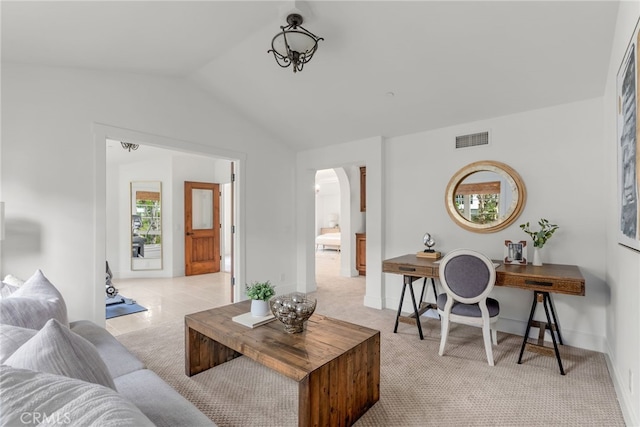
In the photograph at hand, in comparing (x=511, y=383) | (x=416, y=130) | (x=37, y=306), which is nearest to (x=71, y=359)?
(x=37, y=306)

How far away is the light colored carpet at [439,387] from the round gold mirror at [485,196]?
48.6 inches

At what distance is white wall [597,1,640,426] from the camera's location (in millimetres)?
1712

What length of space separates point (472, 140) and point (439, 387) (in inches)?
104

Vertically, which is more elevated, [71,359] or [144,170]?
[144,170]

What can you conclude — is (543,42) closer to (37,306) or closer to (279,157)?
(279,157)

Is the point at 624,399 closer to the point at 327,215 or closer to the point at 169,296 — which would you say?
the point at 169,296

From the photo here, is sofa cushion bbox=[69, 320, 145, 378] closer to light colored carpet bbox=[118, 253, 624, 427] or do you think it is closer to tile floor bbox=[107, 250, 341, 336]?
light colored carpet bbox=[118, 253, 624, 427]

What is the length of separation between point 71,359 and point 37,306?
916mm

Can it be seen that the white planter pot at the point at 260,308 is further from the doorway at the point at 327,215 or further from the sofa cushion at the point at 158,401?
the doorway at the point at 327,215

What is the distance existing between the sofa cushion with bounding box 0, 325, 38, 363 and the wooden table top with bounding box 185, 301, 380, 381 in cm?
105

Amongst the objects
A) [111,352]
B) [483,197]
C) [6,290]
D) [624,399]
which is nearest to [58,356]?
[111,352]

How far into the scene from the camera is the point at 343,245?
6.57 m

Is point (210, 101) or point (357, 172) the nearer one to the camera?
point (210, 101)

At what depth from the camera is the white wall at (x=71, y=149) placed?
2691mm
